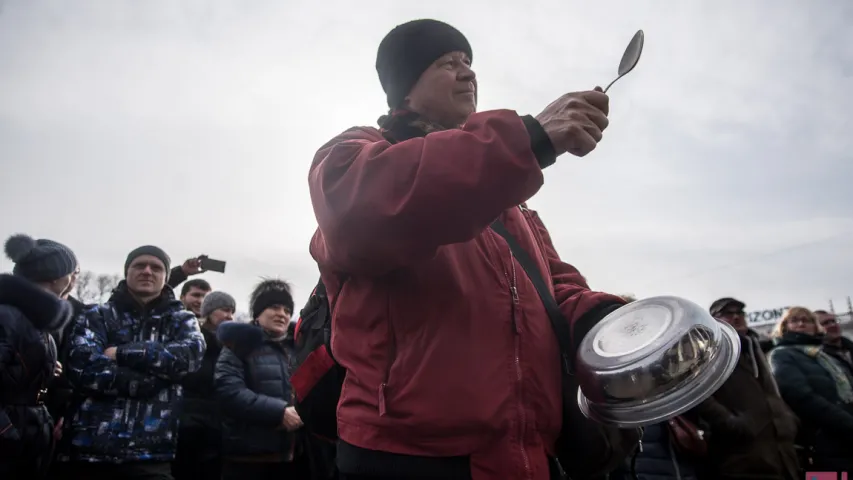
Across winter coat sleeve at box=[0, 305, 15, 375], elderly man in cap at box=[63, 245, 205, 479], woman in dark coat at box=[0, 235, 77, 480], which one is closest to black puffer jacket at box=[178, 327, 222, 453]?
elderly man in cap at box=[63, 245, 205, 479]

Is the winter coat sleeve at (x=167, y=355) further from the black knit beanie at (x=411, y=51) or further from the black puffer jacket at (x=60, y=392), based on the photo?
the black knit beanie at (x=411, y=51)

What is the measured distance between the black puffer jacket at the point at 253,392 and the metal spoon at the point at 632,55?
12.6 ft

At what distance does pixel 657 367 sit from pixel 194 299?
6.15m

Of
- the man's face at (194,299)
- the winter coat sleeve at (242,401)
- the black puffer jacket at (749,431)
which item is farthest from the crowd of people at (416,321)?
the black puffer jacket at (749,431)

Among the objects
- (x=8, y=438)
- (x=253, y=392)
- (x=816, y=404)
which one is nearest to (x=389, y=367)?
(x=8, y=438)

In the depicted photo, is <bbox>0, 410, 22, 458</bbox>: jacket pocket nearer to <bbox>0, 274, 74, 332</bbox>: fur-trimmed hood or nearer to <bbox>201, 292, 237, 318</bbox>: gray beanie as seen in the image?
<bbox>0, 274, 74, 332</bbox>: fur-trimmed hood

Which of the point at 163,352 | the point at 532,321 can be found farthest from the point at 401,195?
the point at 163,352

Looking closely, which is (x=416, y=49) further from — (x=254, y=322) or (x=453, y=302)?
(x=254, y=322)

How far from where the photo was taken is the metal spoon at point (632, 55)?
144 centimetres

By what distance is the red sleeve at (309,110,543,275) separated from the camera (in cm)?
111

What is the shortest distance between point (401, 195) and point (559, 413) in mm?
673

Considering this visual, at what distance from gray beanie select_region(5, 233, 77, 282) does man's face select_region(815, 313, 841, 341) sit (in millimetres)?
6909

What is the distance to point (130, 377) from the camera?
336 centimetres

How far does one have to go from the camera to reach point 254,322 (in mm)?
5379
